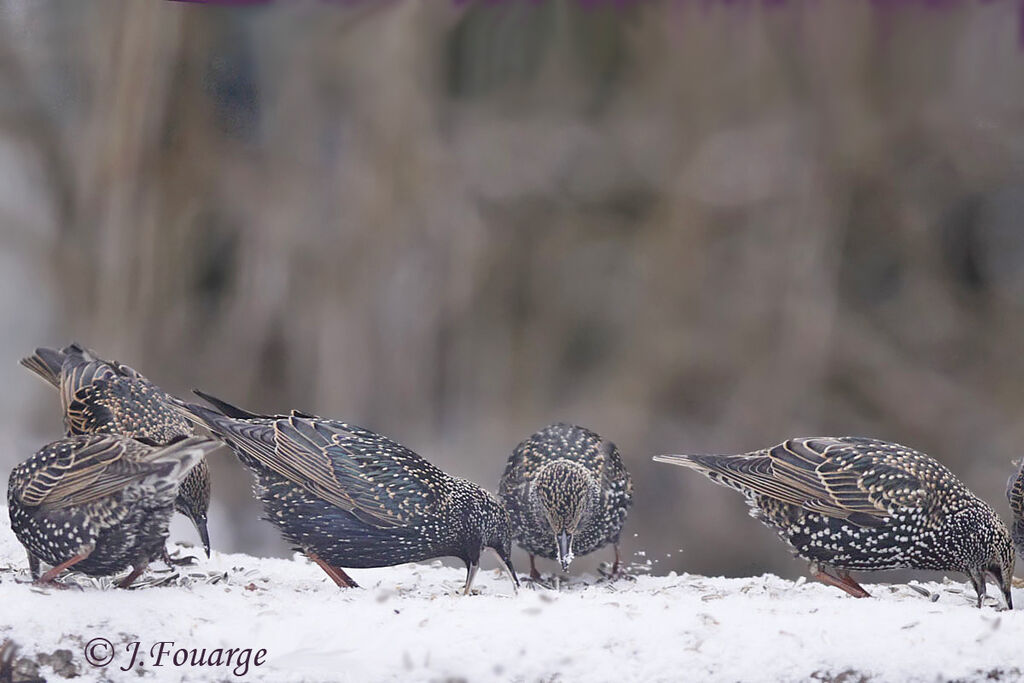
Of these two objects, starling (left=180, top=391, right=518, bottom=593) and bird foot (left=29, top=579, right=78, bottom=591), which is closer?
bird foot (left=29, top=579, right=78, bottom=591)

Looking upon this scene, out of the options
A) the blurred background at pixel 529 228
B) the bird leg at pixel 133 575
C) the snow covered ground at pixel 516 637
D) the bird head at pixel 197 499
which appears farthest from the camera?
the blurred background at pixel 529 228

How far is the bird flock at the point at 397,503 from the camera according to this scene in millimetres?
2920

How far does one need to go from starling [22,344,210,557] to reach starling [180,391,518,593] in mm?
328

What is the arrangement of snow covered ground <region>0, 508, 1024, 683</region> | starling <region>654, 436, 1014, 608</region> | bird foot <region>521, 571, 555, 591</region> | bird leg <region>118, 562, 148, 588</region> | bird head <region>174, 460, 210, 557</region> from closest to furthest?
snow covered ground <region>0, 508, 1024, 683</region> → bird leg <region>118, 562, 148, 588</region> → starling <region>654, 436, 1014, 608</region> → bird head <region>174, 460, 210, 557</region> → bird foot <region>521, 571, 555, 591</region>

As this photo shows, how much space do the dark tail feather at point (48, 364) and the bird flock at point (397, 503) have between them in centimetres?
38

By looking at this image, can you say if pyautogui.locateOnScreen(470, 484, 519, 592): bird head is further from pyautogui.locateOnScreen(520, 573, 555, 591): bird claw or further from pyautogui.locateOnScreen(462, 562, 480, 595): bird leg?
pyautogui.locateOnScreen(520, 573, 555, 591): bird claw

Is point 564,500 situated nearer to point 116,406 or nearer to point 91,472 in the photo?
point 91,472

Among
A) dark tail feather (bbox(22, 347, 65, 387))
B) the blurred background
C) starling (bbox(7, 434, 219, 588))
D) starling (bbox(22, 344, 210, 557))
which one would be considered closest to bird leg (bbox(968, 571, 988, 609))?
the blurred background

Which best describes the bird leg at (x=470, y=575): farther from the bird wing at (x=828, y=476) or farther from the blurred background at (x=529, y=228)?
the blurred background at (x=529, y=228)

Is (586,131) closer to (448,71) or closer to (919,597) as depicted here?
(448,71)

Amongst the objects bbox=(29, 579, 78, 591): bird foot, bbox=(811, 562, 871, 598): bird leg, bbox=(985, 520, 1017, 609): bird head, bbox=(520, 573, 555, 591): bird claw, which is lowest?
bbox=(520, 573, 555, 591): bird claw

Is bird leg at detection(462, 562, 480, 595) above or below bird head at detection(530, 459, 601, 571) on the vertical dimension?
below

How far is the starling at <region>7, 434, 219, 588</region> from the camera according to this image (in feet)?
9.48

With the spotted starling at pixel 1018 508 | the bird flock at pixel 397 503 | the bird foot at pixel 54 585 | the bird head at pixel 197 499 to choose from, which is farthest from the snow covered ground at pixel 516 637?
the spotted starling at pixel 1018 508
